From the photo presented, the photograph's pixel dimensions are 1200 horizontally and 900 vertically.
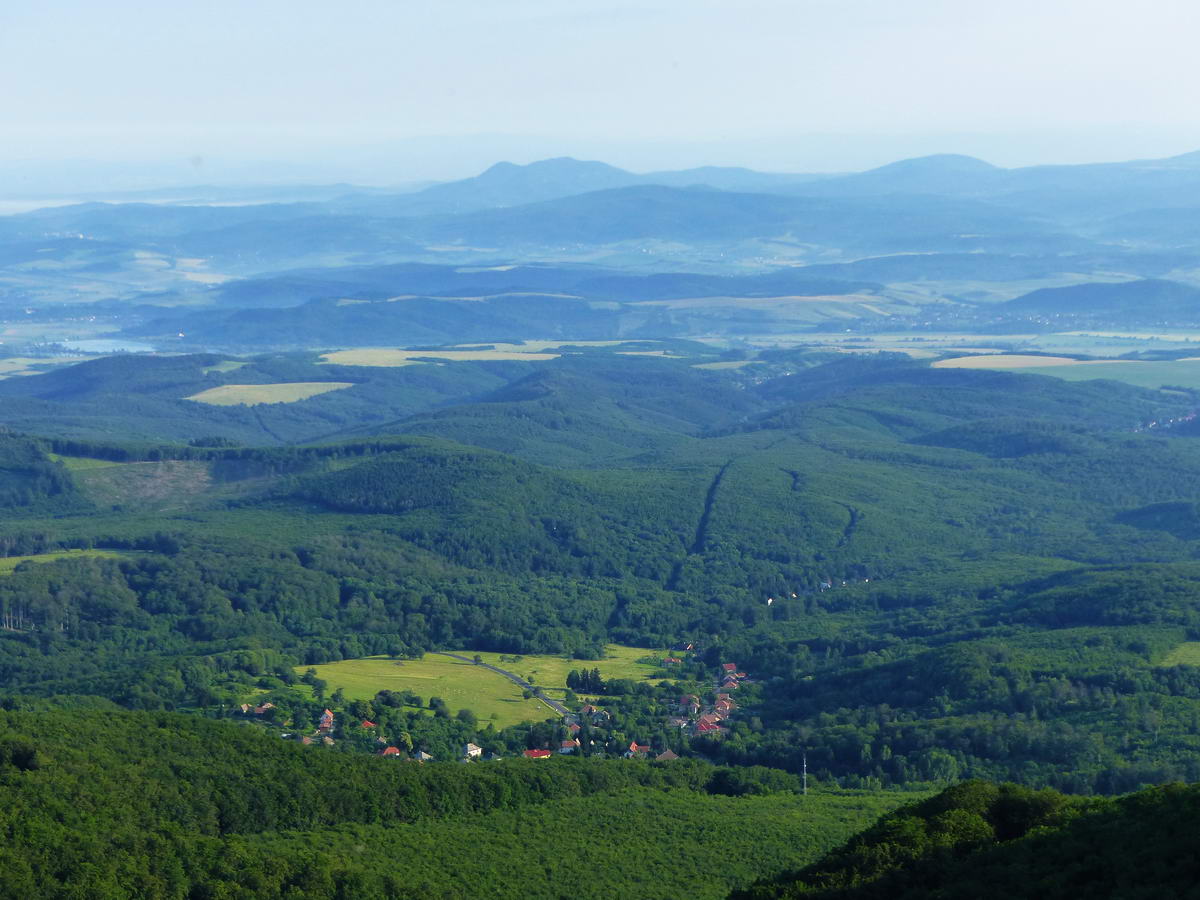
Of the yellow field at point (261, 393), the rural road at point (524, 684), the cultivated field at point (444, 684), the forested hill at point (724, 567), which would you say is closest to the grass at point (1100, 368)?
the forested hill at point (724, 567)

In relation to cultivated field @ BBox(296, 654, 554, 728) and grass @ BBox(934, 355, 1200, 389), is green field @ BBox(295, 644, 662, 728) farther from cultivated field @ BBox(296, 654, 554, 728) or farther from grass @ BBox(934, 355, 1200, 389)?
grass @ BBox(934, 355, 1200, 389)

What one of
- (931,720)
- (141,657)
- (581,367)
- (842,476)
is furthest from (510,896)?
(581,367)

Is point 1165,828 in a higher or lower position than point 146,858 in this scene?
higher

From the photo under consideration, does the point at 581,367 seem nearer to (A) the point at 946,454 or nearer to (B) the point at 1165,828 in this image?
(A) the point at 946,454

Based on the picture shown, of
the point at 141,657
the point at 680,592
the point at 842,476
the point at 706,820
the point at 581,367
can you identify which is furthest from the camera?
the point at 581,367

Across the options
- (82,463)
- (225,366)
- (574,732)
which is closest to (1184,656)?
(574,732)

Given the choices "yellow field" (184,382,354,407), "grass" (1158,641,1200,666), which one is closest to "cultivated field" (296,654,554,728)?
"grass" (1158,641,1200,666)
